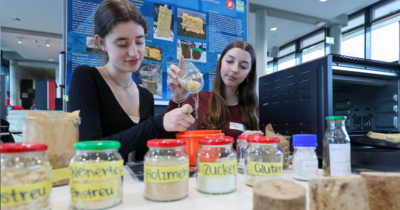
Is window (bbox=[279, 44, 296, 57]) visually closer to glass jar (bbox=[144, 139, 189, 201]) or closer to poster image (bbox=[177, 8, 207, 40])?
poster image (bbox=[177, 8, 207, 40])

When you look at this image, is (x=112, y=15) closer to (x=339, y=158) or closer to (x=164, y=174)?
(x=164, y=174)

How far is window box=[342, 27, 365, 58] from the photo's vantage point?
15.8ft

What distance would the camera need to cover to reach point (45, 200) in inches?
16.4

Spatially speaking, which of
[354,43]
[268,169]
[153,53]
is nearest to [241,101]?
[153,53]

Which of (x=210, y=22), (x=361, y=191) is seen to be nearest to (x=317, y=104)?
(x=361, y=191)

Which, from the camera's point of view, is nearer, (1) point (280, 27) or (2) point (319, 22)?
(2) point (319, 22)

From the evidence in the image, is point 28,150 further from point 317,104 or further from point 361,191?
point 317,104

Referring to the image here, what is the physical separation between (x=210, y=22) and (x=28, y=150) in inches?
85.4

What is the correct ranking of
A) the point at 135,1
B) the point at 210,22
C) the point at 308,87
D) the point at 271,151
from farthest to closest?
the point at 210,22 → the point at 135,1 → the point at 308,87 → the point at 271,151

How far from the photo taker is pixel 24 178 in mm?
386

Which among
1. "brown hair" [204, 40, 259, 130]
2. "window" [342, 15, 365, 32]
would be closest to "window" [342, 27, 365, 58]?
"window" [342, 15, 365, 32]

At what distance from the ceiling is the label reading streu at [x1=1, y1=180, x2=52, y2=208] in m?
4.58

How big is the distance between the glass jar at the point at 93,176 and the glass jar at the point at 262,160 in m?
0.37

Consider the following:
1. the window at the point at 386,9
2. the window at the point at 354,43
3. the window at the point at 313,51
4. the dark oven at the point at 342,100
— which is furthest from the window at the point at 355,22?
the dark oven at the point at 342,100
